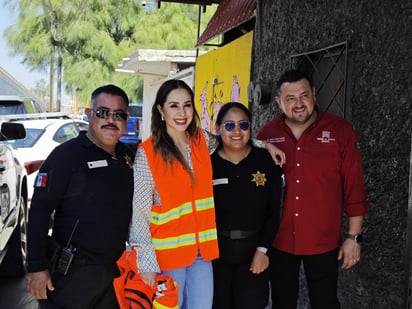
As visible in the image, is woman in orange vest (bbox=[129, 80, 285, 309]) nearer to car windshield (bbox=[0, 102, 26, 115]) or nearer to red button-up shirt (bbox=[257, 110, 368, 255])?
red button-up shirt (bbox=[257, 110, 368, 255])

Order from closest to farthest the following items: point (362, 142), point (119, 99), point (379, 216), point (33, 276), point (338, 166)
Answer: point (33, 276) → point (119, 99) → point (338, 166) → point (379, 216) → point (362, 142)

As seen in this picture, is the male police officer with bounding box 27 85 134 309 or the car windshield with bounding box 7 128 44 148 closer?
the male police officer with bounding box 27 85 134 309

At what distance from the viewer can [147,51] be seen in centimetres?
1383

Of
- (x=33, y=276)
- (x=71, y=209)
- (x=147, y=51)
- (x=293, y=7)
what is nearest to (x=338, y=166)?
(x=71, y=209)

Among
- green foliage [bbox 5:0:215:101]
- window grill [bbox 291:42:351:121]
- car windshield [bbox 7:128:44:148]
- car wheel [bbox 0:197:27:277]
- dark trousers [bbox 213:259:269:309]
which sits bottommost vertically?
car wheel [bbox 0:197:27:277]

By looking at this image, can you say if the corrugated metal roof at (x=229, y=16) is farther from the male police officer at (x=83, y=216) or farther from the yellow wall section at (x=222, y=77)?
the male police officer at (x=83, y=216)

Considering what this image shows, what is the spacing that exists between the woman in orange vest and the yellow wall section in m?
3.88

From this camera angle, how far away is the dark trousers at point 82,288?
9.02 ft

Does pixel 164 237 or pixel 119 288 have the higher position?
pixel 164 237

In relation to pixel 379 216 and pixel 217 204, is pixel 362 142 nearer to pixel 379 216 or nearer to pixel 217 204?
pixel 379 216

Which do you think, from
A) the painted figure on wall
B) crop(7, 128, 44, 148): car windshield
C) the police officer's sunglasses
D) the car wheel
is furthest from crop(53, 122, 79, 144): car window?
the police officer's sunglasses

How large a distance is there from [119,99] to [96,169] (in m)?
0.42

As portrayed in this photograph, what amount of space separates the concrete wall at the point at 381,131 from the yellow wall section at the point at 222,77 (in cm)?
263

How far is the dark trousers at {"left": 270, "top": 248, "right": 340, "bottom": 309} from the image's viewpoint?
125 inches
